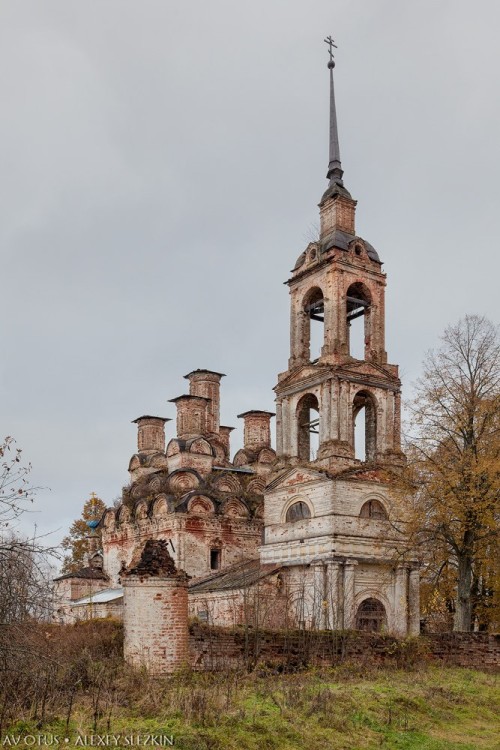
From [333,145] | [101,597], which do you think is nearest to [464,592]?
[101,597]

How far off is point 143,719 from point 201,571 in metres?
18.7

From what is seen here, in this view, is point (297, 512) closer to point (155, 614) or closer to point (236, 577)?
point (236, 577)

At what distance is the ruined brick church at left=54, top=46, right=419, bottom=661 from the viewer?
76.9ft

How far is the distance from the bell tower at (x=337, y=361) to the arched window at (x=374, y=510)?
49.3 inches

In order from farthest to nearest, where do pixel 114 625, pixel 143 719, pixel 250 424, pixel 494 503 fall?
1. pixel 250 424
2. pixel 494 503
3. pixel 114 625
4. pixel 143 719

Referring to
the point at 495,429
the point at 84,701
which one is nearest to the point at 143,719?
the point at 84,701

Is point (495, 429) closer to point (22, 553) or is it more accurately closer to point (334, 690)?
point (334, 690)

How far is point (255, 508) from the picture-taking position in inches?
1172

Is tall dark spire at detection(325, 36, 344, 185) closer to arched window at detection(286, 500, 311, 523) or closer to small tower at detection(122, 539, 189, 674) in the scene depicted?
arched window at detection(286, 500, 311, 523)

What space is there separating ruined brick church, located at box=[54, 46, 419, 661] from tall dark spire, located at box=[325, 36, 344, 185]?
0.17 feet

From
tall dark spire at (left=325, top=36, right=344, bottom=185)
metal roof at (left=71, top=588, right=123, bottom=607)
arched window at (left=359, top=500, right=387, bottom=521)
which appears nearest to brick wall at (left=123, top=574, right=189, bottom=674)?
arched window at (left=359, top=500, right=387, bottom=521)

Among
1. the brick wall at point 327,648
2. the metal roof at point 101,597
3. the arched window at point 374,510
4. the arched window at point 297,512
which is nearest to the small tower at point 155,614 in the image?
the brick wall at point 327,648

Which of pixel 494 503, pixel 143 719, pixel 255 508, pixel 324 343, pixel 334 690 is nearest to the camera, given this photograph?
pixel 143 719

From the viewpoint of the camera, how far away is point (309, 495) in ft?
80.0
